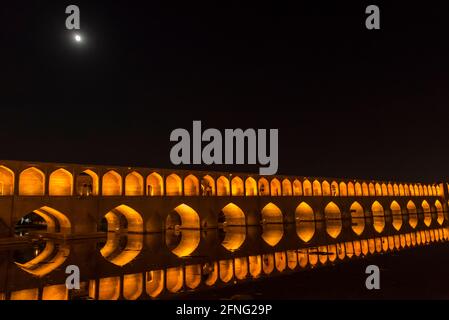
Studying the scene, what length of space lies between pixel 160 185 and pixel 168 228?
5.14m

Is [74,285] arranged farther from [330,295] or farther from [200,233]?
[200,233]

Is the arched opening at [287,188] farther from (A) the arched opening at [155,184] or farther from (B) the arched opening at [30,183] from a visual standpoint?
(B) the arched opening at [30,183]

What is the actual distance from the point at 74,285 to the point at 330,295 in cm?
554

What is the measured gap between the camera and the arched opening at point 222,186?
2419 cm

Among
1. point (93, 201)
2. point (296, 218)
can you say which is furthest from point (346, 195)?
point (93, 201)

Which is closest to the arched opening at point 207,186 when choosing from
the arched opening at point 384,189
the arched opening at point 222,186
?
the arched opening at point 222,186

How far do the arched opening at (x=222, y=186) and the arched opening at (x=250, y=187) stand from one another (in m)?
1.92

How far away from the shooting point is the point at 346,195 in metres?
32.3

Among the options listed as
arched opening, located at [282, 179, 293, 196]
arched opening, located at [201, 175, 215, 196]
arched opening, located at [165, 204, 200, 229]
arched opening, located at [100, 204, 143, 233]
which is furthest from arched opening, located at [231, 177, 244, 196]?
arched opening, located at [100, 204, 143, 233]

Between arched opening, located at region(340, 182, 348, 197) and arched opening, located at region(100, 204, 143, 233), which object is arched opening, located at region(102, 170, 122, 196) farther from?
arched opening, located at region(340, 182, 348, 197)

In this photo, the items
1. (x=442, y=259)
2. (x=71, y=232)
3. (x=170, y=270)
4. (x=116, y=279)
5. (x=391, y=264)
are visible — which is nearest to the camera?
(x=116, y=279)

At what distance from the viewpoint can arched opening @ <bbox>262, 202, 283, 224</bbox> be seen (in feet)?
85.9

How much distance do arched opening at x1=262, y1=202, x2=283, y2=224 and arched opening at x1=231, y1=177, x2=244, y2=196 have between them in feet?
7.76
